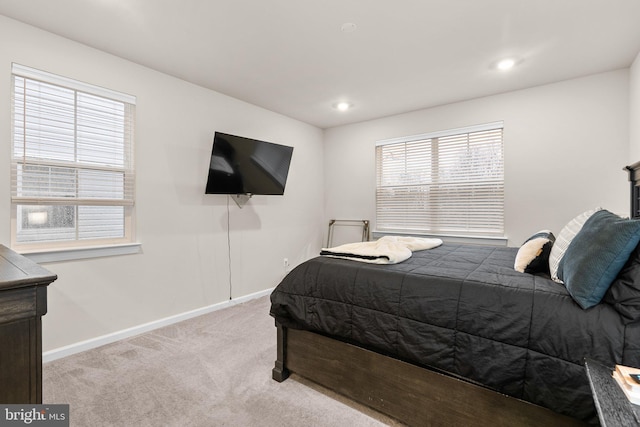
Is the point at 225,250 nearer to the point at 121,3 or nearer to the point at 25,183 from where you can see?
the point at 25,183

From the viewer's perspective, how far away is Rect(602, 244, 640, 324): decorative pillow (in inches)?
43.6

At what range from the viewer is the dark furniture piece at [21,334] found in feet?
3.09

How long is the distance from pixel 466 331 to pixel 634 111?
2.91 metres

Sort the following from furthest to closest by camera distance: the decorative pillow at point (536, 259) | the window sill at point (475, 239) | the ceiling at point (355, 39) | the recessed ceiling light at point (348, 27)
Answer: the window sill at point (475, 239), the recessed ceiling light at point (348, 27), the ceiling at point (355, 39), the decorative pillow at point (536, 259)

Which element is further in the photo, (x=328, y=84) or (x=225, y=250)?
(x=225, y=250)

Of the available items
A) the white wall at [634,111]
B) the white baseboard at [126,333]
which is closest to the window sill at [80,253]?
the white baseboard at [126,333]

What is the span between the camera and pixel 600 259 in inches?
47.2

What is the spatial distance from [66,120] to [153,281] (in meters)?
1.54

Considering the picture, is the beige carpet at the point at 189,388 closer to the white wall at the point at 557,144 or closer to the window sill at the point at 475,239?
the window sill at the point at 475,239

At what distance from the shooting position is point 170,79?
3113mm

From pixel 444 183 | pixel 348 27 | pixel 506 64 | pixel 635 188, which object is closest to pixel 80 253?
pixel 348 27

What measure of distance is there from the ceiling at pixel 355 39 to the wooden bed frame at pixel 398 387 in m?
Result: 2.15

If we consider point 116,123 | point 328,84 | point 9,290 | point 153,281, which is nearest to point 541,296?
point 9,290

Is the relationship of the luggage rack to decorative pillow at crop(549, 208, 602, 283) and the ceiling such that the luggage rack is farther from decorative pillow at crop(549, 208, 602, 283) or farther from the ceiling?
decorative pillow at crop(549, 208, 602, 283)
